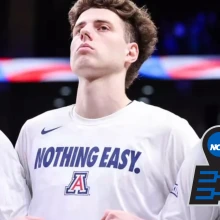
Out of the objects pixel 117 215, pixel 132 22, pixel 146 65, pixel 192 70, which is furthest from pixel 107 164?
pixel 192 70

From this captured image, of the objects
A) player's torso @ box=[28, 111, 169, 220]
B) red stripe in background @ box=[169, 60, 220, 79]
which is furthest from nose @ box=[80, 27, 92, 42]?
red stripe in background @ box=[169, 60, 220, 79]

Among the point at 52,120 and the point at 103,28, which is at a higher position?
the point at 103,28

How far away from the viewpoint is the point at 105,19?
1.66 meters

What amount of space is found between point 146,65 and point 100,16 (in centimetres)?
152

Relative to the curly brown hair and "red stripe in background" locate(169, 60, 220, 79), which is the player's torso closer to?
the curly brown hair

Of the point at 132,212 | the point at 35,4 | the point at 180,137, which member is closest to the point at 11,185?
the point at 132,212

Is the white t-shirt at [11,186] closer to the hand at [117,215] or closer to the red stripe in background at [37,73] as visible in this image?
the hand at [117,215]

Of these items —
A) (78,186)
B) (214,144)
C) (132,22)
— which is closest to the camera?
(214,144)

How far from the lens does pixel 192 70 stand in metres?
3.32

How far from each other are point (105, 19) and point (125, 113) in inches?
9.6

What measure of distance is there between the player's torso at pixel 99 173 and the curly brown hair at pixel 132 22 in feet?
0.82

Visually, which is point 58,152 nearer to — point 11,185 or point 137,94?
point 11,185

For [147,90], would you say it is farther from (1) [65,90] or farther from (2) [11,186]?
(2) [11,186]

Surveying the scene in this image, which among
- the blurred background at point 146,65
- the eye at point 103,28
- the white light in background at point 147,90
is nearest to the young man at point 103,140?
the eye at point 103,28
